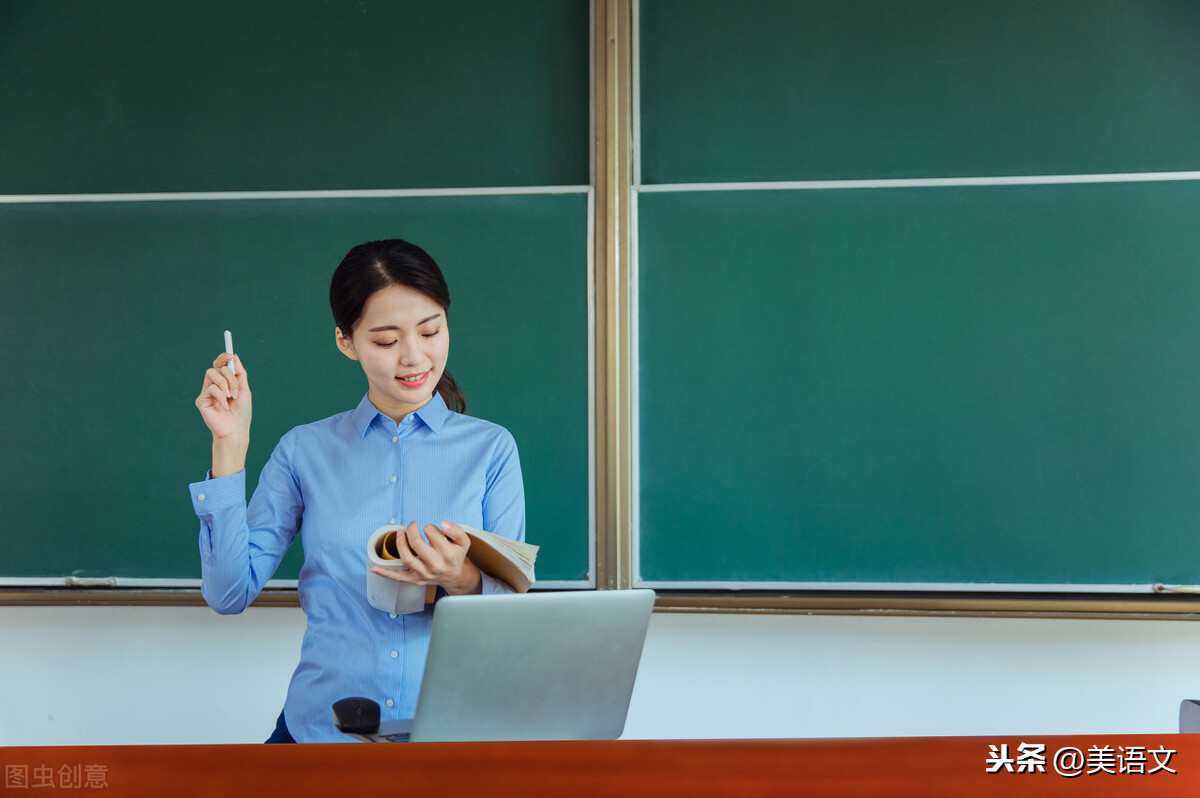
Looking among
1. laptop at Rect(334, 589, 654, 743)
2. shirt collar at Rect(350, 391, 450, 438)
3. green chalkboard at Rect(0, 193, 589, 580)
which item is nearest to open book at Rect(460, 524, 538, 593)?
laptop at Rect(334, 589, 654, 743)

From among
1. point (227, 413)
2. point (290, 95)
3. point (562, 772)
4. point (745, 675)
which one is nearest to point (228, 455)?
point (227, 413)

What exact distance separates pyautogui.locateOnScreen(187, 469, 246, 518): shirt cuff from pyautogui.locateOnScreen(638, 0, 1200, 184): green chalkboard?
4.29 ft

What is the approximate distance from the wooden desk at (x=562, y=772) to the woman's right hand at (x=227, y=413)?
0.78 m

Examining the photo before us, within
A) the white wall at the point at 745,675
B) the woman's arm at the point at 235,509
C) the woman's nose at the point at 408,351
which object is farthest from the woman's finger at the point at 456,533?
the white wall at the point at 745,675

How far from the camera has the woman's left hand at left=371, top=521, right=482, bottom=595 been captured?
1338 mm

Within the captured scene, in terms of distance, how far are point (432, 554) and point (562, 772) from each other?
54 centimetres

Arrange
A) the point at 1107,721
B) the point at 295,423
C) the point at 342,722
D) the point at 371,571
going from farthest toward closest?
the point at 295,423 → the point at 1107,721 → the point at 371,571 → the point at 342,722

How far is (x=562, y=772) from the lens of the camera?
875 mm

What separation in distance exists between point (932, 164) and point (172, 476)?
216 cm

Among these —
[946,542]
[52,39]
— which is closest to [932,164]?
[946,542]

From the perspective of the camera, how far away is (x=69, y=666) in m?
2.30

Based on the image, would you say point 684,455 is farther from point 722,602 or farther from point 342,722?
point 342,722

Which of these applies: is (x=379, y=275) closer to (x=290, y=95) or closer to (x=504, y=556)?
(x=504, y=556)

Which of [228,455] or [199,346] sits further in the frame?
→ [199,346]
